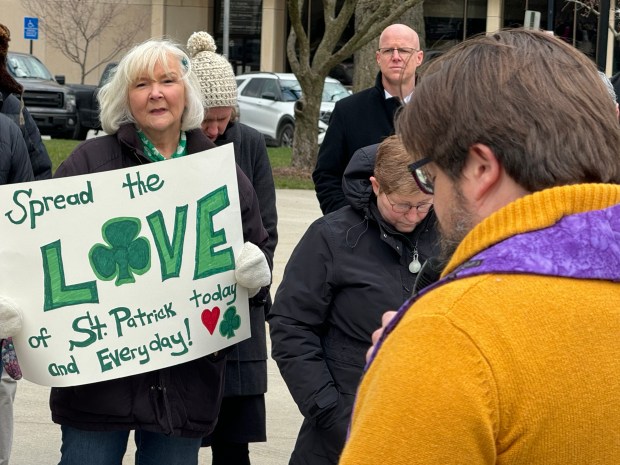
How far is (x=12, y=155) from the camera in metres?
4.90

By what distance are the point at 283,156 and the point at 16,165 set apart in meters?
15.9

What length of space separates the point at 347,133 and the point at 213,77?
133cm

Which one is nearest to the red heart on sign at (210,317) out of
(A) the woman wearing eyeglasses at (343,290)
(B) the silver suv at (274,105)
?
(A) the woman wearing eyeglasses at (343,290)

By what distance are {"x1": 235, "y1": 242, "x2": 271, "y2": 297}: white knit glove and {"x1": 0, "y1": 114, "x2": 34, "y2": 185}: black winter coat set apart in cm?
151

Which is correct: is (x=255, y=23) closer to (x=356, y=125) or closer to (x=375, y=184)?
(x=356, y=125)

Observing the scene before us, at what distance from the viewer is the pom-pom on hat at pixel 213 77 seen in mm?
4887

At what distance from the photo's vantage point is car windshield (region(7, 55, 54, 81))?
2620 cm

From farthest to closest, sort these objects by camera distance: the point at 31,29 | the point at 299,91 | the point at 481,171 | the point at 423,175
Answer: the point at 31,29 → the point at 299,91 → the point at 423,175 → the point at 481,171

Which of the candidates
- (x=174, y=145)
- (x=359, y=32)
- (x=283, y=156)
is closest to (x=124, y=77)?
(x=174, y=145)

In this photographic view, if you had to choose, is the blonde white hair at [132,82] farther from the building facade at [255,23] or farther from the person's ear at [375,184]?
the building facade at [255,23]

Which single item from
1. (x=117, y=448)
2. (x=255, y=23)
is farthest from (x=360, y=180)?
(x=255, y=23)

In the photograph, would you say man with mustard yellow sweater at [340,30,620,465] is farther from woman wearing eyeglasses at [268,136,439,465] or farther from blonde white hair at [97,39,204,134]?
blonde white hair at [97,39,204,134]

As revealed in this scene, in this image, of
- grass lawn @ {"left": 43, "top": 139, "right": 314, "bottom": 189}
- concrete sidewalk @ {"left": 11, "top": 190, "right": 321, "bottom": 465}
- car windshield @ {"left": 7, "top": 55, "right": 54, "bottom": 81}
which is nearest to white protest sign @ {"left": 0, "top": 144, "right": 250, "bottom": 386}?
concrete sidewalk @ {"left": 11, "top": 190, "right": 321, "bottom": 465}

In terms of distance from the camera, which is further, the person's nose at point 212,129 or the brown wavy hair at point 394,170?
the person's nose at point 212,129
